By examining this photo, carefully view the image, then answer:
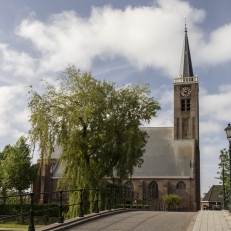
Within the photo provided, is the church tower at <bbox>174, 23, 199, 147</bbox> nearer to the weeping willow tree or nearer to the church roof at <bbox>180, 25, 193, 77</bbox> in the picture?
the church roof at <bbox>180, 25, 193, 77</bbox>

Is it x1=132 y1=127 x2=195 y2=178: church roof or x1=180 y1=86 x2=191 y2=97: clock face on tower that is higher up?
x1=180 y1=86 x2=191 y2=97: clock face on tower

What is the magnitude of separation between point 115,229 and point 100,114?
12061mm

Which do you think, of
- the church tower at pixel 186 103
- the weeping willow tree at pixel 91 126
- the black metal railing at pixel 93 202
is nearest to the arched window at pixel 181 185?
the church tower at pixel 186 103

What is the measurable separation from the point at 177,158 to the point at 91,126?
104 ft

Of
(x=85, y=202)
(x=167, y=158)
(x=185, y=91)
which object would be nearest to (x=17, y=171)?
(x=167, y=158)

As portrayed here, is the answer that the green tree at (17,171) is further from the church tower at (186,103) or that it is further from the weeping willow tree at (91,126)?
the weeping willow tree at (91,126)

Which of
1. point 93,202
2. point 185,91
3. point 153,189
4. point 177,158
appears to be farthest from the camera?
point 185,91

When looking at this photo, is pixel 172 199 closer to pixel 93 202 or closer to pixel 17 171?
pixel 17 171

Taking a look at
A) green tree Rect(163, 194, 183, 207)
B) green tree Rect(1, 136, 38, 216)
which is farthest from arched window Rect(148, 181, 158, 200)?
green tree Rect(1, 136, 38, 216)

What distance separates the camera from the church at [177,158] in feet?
157

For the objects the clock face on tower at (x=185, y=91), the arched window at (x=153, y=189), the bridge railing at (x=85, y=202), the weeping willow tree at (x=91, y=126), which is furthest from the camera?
the clock face on tower at (x=185, y=91)

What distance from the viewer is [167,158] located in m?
50.3

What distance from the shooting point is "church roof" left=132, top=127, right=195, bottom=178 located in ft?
159

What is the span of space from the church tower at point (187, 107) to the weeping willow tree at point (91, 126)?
1153 inches
